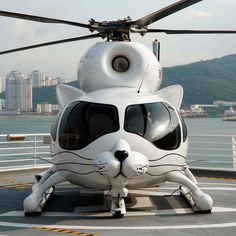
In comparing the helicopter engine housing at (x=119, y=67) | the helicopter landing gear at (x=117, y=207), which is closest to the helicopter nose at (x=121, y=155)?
the helicopter landing gear at (x=117, y=207)

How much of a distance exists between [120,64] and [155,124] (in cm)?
177

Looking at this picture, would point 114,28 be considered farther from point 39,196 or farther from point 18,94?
point 18,94

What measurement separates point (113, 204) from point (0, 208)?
2.47 m

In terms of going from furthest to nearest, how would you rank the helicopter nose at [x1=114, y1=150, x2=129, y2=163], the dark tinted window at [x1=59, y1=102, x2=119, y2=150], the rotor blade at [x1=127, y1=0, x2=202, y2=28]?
the dark tinted window at [x1=59, y1=102, x2=119, y2=150], the rotor blade at [x1=127, y1=0, x2=202, y2=28], the helicopter nose at [x1=114, y1=150, x2=129, y2=163]

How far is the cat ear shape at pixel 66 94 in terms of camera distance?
31.3 ft

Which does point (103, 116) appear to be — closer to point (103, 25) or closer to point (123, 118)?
point (123, 118)

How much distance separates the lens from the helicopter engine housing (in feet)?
29.1

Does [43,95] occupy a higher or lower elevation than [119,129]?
lower

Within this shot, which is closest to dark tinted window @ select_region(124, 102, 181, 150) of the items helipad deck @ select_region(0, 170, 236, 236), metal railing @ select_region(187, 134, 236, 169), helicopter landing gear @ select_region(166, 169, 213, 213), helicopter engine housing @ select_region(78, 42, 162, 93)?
helicopter landing gear @ select_region(166, 169, 213, 213)

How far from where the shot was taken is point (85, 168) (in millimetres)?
7656

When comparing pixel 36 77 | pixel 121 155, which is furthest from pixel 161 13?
pixel 36 77

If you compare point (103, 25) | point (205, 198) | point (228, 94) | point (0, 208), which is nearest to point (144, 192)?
point (205, 198)

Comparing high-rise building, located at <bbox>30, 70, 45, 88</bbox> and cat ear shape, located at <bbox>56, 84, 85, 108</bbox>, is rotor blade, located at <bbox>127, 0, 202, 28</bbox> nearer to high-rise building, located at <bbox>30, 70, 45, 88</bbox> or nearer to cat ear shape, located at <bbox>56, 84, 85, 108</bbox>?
cat ear shape, located at <bbox>56, 84, 85, 108</bbox>

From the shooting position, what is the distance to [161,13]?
25.9ft
